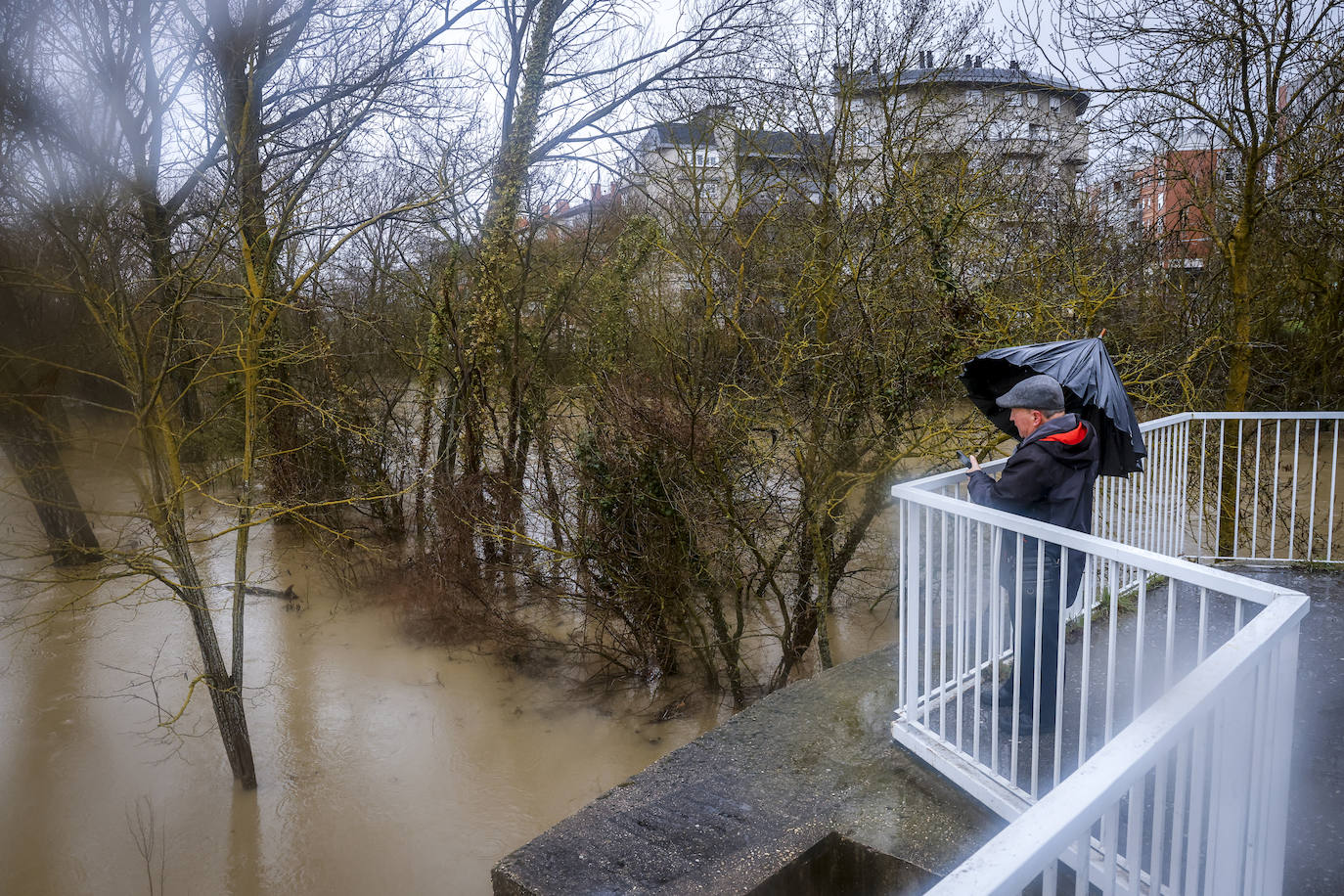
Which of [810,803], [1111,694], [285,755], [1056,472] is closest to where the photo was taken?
[1111,694]

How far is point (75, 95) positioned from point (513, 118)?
8771 millimetres

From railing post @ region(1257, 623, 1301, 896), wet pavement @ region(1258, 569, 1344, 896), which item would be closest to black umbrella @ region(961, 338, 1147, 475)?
wet pavement @ region(1258, 569, 1344, 896)

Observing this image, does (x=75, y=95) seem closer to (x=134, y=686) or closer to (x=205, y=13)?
(x=205, y=13)

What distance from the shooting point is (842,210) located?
9320 millimetres

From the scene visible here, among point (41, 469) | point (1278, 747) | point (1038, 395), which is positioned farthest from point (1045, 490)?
point (41, 469)

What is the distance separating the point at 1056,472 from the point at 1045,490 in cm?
8

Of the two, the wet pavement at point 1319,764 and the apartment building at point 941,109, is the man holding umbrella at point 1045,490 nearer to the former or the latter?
the wet pavement at point 1319,764

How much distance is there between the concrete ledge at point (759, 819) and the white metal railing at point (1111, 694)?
188 mm

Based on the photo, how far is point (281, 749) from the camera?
9930 millimetres

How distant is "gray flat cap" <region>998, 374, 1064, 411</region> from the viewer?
11.9 feet

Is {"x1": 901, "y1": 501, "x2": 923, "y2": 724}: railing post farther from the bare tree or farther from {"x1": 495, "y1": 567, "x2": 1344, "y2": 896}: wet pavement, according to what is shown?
the bare tree

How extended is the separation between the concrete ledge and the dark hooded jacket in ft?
3.82

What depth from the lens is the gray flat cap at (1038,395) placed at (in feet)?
11.9

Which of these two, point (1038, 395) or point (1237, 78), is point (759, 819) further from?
point (1237, 78)
